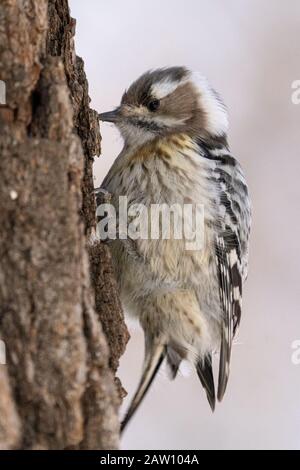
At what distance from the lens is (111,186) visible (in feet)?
12.4

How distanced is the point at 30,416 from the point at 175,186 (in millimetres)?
1661

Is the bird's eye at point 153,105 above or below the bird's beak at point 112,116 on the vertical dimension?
above

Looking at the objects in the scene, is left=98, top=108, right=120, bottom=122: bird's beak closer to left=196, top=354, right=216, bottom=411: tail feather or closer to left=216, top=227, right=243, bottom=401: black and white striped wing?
left=216, top=227, right=243, bottom=401: black and white striped wing

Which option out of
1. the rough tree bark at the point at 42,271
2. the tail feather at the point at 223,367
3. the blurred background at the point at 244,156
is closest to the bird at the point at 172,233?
the tail feather at the point at 223,367

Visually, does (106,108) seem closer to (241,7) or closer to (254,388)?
(241,7)

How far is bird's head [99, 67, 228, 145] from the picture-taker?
398cm

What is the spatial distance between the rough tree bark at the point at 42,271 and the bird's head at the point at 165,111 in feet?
5.10

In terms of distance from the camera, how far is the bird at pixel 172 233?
12.1ft

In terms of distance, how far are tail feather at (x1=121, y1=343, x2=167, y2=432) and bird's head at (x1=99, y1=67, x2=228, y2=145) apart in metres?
1.06

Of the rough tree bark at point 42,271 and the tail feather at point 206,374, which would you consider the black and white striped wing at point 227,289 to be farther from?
the rough tree bark at point 42,271

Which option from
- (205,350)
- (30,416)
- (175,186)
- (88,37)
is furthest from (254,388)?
(30,416)

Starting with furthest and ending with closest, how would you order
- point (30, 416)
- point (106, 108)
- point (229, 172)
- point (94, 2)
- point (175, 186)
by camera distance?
1. point (94, 2)
2. point (106, 108)
3. point (229, 172)
4. point (175, 186)
5. point (30, 416)

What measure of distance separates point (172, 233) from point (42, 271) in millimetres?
1449

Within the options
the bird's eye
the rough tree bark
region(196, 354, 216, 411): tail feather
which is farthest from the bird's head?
the rough tree bark
